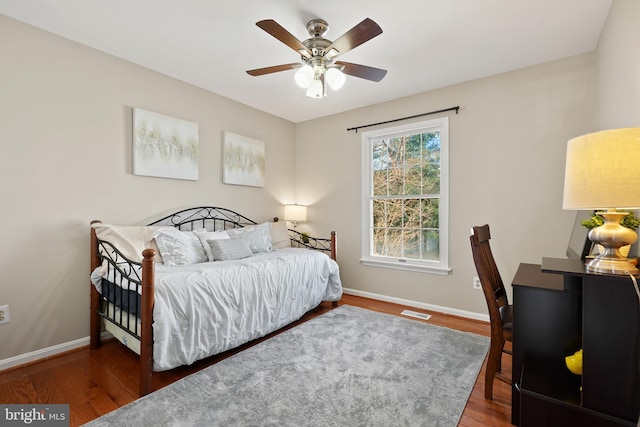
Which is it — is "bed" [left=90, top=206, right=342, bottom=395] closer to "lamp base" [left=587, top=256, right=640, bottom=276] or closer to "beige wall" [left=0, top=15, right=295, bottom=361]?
"beige wall" [left=0, top=15, right=295, bottom=361]

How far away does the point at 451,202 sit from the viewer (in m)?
→ 3.31

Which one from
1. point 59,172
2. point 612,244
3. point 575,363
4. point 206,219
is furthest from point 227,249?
point 612,244

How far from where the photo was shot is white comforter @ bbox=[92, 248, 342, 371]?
6.41ft

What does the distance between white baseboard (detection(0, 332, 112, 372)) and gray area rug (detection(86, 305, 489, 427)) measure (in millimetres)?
1169

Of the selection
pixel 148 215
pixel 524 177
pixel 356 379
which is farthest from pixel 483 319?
pixel 148 215

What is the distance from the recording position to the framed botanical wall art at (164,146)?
2836 mm

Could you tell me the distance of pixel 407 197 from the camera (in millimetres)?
3658

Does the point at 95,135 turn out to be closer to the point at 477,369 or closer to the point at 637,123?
the point at 477,369

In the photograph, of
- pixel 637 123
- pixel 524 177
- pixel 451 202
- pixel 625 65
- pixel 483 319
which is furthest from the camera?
pixel 451 202

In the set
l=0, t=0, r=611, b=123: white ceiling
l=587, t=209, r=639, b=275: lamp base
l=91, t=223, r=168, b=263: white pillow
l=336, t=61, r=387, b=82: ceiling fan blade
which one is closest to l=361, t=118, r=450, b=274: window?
l=0, t=0, r=611, b=123: white ceiling

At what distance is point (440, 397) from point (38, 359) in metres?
2.89

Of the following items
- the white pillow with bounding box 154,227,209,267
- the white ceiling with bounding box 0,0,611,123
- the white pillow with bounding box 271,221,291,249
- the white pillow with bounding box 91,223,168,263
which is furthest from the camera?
the white pillow with bounding box 271,221,291,249

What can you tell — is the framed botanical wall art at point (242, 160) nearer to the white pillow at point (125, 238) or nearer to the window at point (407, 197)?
the white pillow at point (125, 238)

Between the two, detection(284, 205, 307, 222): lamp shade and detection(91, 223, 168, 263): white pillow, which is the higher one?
detection(284, 205, 307, 222): lamp shade
